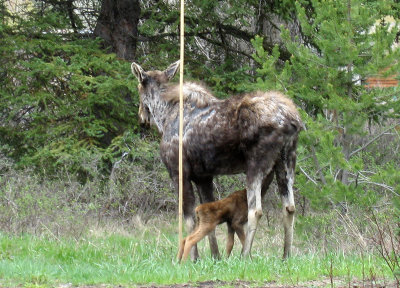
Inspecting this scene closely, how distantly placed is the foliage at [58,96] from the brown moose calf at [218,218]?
5.37 meters

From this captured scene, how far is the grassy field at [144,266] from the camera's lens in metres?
7.44

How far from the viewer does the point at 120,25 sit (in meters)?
16.4

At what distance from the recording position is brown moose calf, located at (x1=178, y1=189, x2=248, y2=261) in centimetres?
895

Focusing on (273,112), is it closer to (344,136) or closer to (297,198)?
(344,136)

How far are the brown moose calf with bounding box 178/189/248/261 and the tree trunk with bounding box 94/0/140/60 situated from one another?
7.93 metres

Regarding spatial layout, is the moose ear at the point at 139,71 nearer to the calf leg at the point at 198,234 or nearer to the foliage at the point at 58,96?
the calf leg at the point at 198,234

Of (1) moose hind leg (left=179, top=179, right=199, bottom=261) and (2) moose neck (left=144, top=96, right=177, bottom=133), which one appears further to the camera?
(2) moose neck (left=144, top=96, right=177, bottom=133)

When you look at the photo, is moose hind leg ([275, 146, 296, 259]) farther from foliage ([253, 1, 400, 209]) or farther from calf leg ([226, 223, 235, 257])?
foliage ([253, 1, 400, 209])

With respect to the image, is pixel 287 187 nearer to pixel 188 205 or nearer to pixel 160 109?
pixel 188 205

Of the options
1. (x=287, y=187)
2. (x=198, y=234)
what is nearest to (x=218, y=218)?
(x=198, y=234)

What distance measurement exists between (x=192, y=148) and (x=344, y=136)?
4.04 meters

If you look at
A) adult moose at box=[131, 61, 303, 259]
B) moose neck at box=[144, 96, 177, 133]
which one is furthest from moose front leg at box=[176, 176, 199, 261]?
moose neck at box=[144, 96, 177, 133]

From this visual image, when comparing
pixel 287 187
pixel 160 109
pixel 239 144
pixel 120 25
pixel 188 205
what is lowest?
pixel 188 205

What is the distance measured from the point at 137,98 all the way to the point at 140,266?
6.69m
